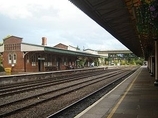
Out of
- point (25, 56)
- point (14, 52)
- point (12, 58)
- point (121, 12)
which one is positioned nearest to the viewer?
point (121, 12)

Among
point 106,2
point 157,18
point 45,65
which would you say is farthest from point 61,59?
point 157,18

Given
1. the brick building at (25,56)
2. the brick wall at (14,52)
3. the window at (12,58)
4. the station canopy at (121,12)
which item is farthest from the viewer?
the window at (12,58)

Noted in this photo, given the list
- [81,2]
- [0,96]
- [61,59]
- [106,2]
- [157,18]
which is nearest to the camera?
[157,18]

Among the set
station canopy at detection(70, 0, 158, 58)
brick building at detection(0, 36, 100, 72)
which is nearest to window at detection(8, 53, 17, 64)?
brick building at detection(0, 36, 100, 72)

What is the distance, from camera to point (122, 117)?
820 cm

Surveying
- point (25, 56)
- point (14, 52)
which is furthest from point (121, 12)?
point (14, 52)

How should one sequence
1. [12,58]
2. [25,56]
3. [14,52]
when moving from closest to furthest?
[25,56] → [14,52] → [12,58]

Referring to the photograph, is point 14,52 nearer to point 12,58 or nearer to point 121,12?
point 12,58

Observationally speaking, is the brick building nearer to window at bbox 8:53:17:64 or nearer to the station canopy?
window at bbox 8:53:17:64

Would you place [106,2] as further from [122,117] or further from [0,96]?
[0,96]

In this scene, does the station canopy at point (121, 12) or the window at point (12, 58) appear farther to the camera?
the window at point (12, 58)

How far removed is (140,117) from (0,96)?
965cm

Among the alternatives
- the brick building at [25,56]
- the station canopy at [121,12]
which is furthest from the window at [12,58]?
the station canopy at [121,12]

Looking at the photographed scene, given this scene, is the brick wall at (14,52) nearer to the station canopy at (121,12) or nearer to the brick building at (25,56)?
the brick building at (25,56)
